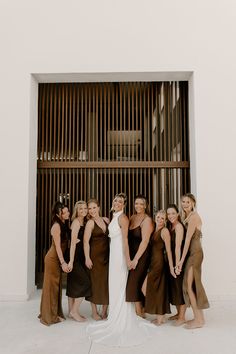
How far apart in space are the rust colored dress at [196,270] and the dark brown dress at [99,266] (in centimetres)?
106

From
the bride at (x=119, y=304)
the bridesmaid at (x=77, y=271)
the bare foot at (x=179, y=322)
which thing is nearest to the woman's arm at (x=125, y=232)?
the bride at (x=119, y=304)

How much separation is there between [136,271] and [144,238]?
0.45 meters

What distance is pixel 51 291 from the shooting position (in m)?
4.80

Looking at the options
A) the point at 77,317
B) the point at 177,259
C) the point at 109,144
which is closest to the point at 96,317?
the point at 77,317

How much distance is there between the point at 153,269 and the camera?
4715 mm

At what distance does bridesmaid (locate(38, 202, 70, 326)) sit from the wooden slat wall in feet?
6.14

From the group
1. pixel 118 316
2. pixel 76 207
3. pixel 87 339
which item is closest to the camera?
pixel 87 339

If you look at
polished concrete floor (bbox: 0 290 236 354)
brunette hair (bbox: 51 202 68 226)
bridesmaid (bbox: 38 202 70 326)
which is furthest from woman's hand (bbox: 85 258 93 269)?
polished concrete floor (bbox: 0 290 236 354)

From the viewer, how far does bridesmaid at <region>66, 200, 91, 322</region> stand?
4.88 metres

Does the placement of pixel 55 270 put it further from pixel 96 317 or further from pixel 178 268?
pixel 178 268
